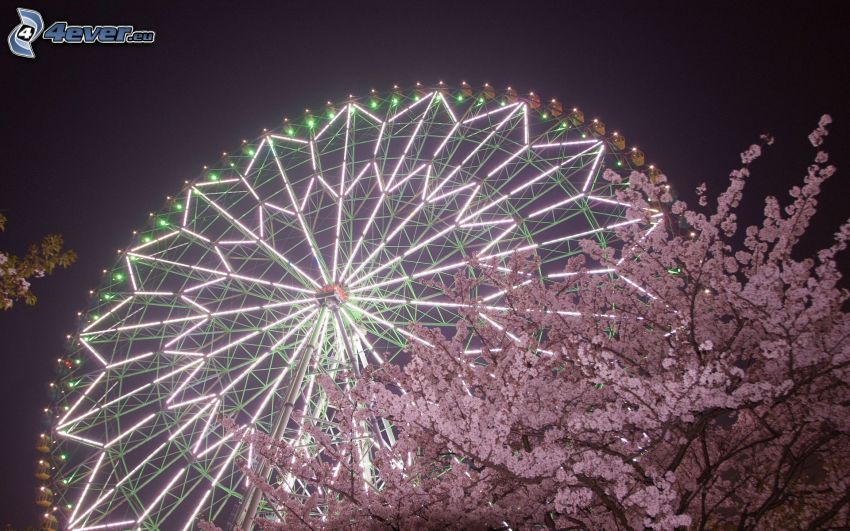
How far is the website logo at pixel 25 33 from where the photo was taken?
1546 cm

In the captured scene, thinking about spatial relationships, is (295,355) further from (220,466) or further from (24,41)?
(24,41)

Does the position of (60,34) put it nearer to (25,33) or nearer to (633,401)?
(25,33)

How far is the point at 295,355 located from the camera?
1280 cm

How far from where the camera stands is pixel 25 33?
620 inches

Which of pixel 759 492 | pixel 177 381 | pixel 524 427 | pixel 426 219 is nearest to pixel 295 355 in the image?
pixel 177 381

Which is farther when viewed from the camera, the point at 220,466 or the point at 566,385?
the point at 220,466

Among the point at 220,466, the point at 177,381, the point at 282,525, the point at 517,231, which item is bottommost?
the point at 282,525

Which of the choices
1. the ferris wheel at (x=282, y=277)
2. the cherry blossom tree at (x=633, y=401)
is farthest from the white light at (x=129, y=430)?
the cherry blossom tree at (x=633, y=401)

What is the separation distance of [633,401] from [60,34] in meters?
18.9

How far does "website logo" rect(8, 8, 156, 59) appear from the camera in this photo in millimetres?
15312

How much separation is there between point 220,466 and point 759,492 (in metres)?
11.0

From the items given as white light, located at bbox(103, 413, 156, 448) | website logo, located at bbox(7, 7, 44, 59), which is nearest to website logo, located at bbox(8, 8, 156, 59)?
website logo, located at bbox(7, 7, 44, 59)

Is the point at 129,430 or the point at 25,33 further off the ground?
the point at 25,33

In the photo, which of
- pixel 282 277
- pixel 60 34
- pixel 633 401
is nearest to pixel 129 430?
pixel 282 277
